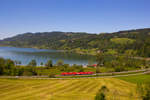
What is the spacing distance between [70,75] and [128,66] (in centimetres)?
7773

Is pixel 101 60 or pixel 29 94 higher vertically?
pixel 101 60

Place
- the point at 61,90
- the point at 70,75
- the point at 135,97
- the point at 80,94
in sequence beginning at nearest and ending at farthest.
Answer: the point at 135,97 → the point at 80,94 → the point at 61,90 → the point at 70,75

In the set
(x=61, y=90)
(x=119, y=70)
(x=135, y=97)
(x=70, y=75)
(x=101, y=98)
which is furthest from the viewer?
(x=119, y=70)

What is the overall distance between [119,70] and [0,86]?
9174cm

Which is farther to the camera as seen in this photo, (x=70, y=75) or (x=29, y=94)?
(x=70, y=75)

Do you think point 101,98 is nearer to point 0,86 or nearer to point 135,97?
point 135,97

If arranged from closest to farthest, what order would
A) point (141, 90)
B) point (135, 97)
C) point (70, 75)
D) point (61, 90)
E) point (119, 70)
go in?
point (141, 90) < point (135, 97) < point (61, 90) < point (70, 75) < point (119, 70)

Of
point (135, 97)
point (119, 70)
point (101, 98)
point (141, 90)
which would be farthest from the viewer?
point (119, 70)

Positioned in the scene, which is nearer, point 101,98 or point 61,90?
point 101,98

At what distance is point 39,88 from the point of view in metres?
67.2

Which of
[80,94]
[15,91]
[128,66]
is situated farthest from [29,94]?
[128,66]

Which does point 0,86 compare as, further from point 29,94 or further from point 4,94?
point 29,94

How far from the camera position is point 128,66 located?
150m

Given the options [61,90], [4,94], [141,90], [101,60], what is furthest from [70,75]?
[101,60]
